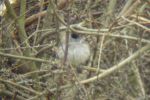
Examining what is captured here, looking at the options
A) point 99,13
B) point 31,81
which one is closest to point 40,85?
point 31,81

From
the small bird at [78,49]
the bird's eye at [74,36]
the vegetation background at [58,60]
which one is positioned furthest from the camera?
the small bird at [78,49]

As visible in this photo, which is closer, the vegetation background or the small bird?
the vegetation background

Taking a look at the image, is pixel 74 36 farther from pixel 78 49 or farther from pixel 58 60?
pixel 58 60

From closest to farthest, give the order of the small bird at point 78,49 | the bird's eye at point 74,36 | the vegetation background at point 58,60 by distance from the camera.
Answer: the vegetation background at point 58,60 < the bird's eye at point 74,36 < the small bird at point 78,49

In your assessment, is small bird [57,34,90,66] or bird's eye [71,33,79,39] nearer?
bird's eye [71,33,79,39]

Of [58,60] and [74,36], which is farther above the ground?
[74,36]

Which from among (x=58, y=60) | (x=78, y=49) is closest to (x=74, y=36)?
(x=78, y=49)

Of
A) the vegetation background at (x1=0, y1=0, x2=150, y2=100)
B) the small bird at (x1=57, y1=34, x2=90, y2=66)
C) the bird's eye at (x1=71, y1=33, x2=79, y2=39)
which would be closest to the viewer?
the vegetation background at (x1=0, y1=0, x2=150, y2=100)

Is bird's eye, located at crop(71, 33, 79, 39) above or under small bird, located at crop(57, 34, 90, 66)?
above

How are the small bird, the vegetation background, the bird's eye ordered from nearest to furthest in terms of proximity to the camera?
the vegetation background → the bird's eye → the small bird

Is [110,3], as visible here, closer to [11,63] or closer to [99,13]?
[99,13]

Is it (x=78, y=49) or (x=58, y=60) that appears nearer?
(x=58, y=60)
